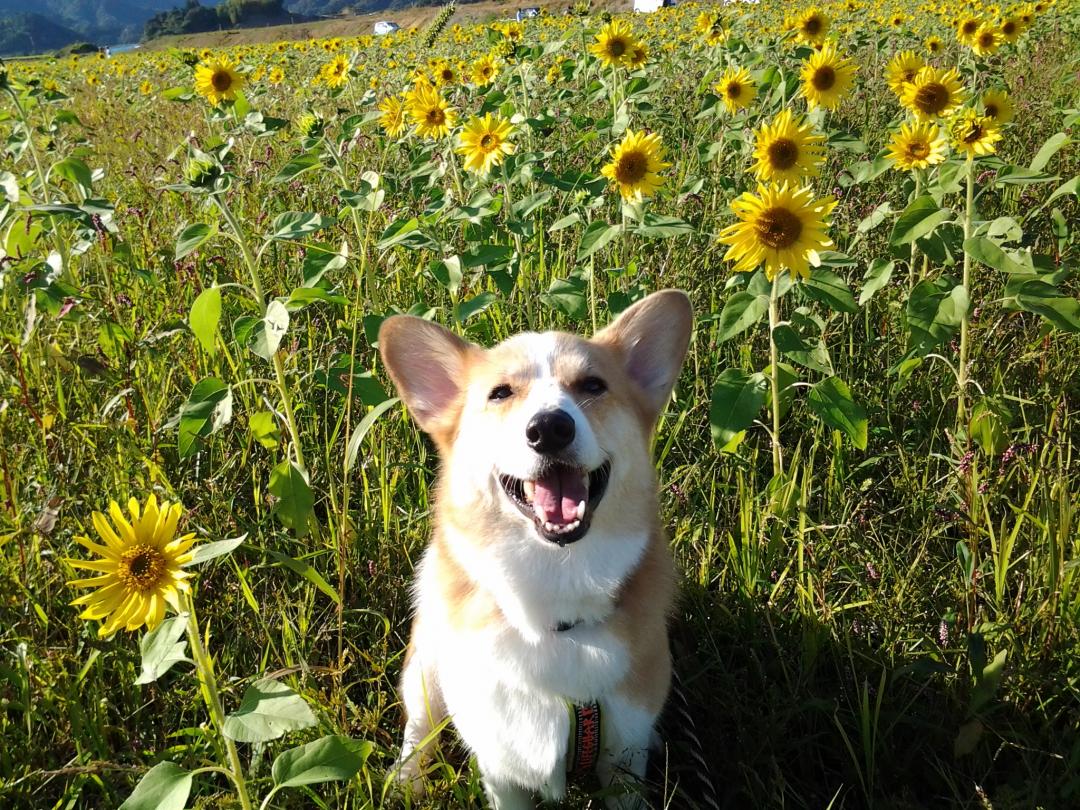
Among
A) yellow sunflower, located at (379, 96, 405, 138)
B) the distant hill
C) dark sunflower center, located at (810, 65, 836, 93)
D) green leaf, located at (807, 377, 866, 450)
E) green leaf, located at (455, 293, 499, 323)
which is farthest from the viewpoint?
the distant hill

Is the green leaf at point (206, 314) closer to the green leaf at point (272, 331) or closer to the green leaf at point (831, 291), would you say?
the green leaf at point (272, 331)

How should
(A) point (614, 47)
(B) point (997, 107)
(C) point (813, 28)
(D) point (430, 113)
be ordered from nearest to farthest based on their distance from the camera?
(B) point (997, 107), (D) point (430, 113), (A) point (614, 47), (C) point (813, 28)

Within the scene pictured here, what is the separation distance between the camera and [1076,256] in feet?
12.1

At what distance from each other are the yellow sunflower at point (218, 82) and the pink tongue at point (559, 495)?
279 cm

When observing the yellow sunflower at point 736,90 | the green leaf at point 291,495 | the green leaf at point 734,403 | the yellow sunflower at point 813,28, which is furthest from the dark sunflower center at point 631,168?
the yellow sunflower at point 813,28

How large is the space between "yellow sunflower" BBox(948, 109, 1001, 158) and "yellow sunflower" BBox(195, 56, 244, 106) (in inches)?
126

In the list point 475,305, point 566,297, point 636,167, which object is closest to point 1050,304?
point 636,167

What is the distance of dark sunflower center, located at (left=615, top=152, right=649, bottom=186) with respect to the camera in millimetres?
2861

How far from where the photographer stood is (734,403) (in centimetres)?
234

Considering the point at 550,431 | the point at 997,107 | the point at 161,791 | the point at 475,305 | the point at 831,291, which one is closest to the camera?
the point at 161,791

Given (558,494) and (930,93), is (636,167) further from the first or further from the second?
(558,494)

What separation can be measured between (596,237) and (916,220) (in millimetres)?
1144

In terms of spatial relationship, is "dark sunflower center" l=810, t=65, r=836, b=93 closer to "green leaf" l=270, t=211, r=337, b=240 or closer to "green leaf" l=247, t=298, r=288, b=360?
"green leaf" l=270, t=211, r=337, b=240

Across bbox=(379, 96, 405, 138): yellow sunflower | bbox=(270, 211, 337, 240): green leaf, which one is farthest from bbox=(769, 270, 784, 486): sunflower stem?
bbox=(379, 96, 405, 138): yellow sunflower
